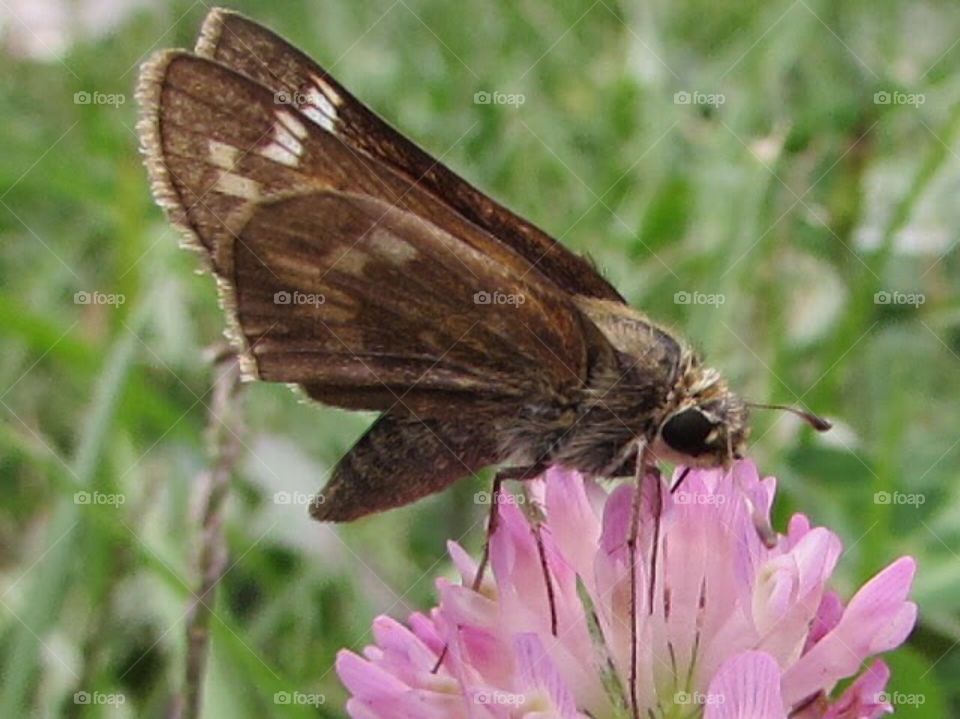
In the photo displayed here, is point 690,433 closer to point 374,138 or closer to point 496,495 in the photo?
point 496,495

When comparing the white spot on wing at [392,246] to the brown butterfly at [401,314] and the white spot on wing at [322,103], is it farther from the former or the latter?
the white spot on wing at [322,103]

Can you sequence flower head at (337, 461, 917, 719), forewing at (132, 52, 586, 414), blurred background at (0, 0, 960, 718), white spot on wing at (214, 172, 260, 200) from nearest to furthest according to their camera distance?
flower head at (337, 461, 917, 719), forewing at (132, 52, 586, 414), white spot on wing at (214, 172, 260, 200), blurred background at (0, 0, 960, 718)

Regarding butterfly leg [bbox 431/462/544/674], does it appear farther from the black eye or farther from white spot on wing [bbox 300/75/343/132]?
white spot on wing [bbox 300/75/343/132]

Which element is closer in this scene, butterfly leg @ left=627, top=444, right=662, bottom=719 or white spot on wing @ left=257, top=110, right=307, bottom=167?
butterfly leg @ left=627, top=444, right=662, bottom=719

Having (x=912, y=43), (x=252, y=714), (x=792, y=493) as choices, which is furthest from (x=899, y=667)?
(x=912, y=43)

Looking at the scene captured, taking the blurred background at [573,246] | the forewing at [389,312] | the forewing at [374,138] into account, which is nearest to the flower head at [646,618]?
the forewing at [389,312]

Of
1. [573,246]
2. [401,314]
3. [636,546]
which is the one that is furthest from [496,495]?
[573,246]

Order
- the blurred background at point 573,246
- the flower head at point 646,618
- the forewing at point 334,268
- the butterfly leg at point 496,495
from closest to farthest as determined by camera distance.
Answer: the flower head at point 646,618, the butterfly leg at point 496,495, the forewing at point 334,268, the blurred background at point 573,246

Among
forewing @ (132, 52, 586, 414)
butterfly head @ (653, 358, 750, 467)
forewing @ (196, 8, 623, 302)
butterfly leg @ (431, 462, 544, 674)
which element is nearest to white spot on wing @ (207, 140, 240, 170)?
forewing @ (132, 52, 586, 414)
